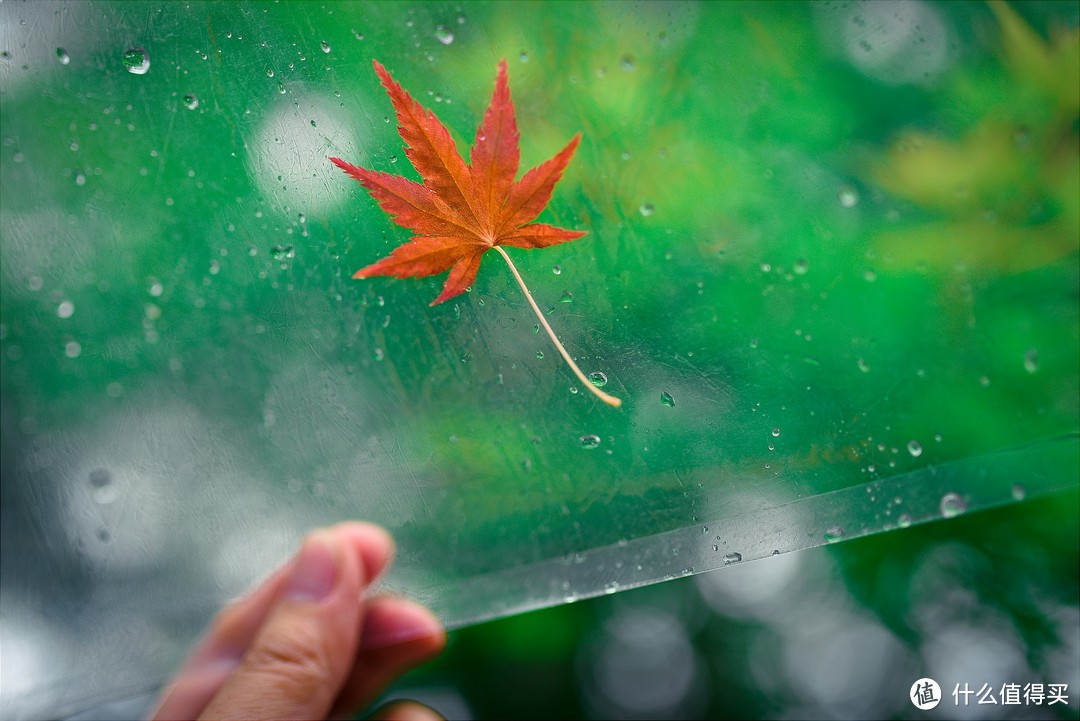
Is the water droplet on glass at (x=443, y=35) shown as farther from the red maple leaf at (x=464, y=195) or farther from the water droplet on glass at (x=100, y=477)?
the water droplet on glass at (x=100, y=477)

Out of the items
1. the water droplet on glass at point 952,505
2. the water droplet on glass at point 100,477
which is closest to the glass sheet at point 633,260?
the water droplet on glass at point 952,505

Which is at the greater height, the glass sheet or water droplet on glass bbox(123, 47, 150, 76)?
water droplet on glass bbox(123, 47, 150, 76)

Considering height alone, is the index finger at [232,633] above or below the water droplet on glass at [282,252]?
below

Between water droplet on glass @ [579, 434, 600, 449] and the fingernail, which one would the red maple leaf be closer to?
water droplet on glass @ [579, 434, 600, 449]

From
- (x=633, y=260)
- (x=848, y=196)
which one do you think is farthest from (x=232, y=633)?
(x=848, y=196)

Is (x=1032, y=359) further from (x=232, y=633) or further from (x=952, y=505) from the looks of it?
(x=232, y=633)

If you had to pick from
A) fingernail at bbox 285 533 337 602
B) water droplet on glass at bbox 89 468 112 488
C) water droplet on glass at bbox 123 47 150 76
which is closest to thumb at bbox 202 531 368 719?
fingernail at bbox 285 533 337 602
